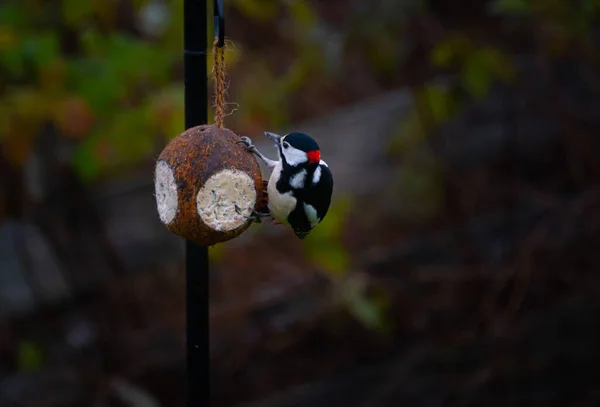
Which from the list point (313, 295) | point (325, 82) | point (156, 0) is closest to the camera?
point (156, 0)

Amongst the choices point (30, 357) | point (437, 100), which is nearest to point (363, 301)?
point (437, 100)

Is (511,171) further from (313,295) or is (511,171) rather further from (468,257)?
(313,295)

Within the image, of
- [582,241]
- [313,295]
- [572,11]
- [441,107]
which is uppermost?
[572,11]

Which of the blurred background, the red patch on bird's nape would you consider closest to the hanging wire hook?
the red patch on bird's nape

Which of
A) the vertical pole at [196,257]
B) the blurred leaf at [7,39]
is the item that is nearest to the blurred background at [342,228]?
the blurred leaf at [7,39]

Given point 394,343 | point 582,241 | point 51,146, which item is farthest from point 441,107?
point 51,146

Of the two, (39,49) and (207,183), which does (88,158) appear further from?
(207,183)

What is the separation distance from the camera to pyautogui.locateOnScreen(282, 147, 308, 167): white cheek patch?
148 cm

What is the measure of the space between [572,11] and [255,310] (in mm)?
1921

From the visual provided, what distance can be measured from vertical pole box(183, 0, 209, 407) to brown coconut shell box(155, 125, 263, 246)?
8 centimetres

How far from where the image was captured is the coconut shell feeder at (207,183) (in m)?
1.39

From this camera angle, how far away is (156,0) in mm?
2480

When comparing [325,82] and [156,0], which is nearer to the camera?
[156,0]

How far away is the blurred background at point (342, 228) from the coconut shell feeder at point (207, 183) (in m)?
0.87
